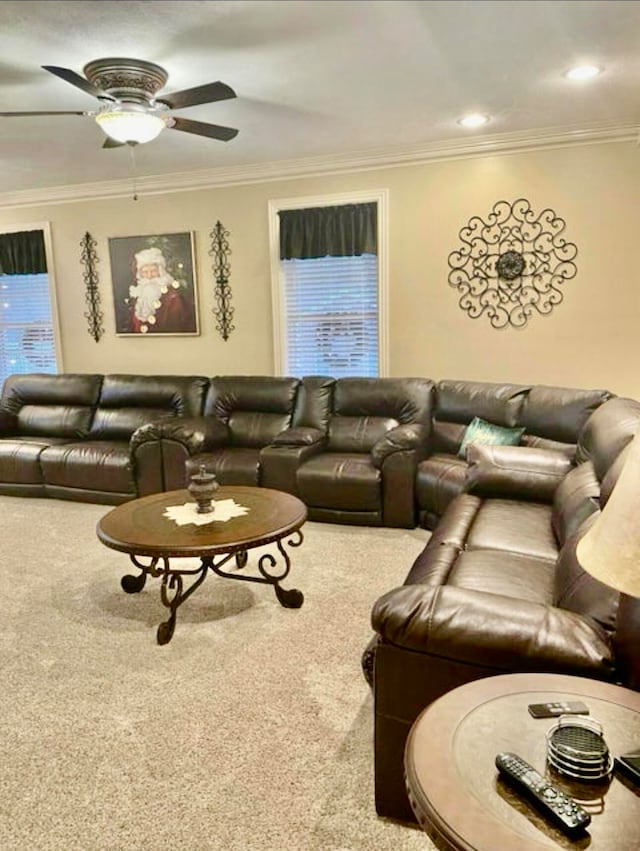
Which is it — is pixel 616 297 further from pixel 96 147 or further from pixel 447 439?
pixel 96 147

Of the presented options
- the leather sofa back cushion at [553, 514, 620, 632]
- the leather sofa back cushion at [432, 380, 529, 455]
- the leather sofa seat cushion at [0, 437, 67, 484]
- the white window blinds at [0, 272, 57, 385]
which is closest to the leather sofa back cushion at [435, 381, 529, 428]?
the leather sofa back cushion at [432, 380, 529, 455]

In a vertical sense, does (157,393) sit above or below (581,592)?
above

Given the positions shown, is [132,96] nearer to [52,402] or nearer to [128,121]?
[128,121]

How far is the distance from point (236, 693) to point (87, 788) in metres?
0.64

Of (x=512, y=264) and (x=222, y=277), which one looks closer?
(x=512, y=264)

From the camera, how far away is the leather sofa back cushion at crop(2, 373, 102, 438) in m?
5.59

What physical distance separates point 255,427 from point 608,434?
2.94 metres

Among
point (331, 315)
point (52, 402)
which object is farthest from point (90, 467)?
point (331, 315)

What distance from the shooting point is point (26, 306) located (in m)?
6.29

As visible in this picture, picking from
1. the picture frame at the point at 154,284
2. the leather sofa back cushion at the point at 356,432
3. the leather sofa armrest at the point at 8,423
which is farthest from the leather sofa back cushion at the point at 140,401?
the leather sofa back cushion at the point at 356,432

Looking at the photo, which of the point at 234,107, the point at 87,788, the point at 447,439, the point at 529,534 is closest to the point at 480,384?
the point at 447,439

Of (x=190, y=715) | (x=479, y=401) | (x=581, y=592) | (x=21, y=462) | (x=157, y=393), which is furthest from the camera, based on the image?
(x=157, y=393)

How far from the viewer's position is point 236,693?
2.41 meters

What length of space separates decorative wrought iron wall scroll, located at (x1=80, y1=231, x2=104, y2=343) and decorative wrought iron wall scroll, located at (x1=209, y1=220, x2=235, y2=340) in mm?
1304
